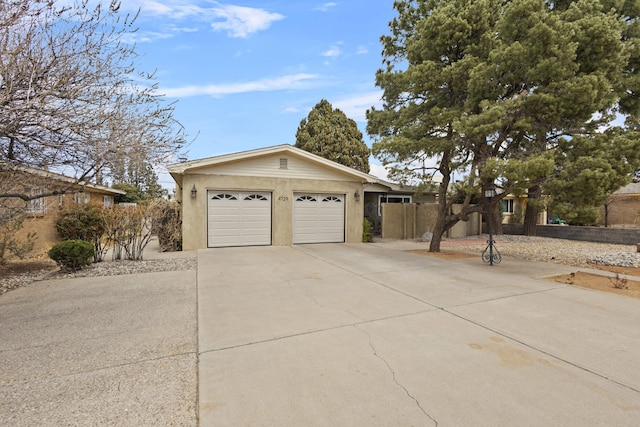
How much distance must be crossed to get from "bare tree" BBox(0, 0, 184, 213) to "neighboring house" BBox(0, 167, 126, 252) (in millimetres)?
554

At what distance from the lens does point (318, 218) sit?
13.3 meters

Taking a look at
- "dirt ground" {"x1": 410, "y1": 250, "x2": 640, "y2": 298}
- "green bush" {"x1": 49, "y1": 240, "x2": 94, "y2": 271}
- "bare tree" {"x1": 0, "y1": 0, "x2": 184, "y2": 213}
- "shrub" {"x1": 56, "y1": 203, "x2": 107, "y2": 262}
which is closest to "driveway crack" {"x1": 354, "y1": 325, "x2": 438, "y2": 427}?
"bare tree" {"x1": 0, "y1": 0, "x2": 184, "y2": 213}

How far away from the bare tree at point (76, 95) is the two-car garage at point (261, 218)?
276 inches

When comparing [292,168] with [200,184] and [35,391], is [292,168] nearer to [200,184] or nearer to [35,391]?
[200,184]

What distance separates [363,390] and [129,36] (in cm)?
556

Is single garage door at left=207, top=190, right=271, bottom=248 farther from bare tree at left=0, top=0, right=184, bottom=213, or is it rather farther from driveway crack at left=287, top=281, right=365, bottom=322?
bare tree at left=0, top=0, right=184, bottom=213

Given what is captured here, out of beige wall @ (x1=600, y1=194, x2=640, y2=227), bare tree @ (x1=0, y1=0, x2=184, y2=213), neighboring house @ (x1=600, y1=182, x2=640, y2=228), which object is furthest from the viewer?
beige wall @ (x1=600, y1=194, x2=640, y2=227)

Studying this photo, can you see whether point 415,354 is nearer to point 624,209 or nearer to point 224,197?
point 224,197

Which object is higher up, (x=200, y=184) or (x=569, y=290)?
(x=200, y=184)

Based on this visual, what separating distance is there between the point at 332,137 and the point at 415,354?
22.9 m

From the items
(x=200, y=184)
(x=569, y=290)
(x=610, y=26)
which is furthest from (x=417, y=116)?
(x=200, y=184)

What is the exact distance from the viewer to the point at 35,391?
274 cm

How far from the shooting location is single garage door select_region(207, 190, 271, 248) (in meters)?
11.8

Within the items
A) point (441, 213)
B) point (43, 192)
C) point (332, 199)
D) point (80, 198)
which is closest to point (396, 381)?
point (43, 192)
